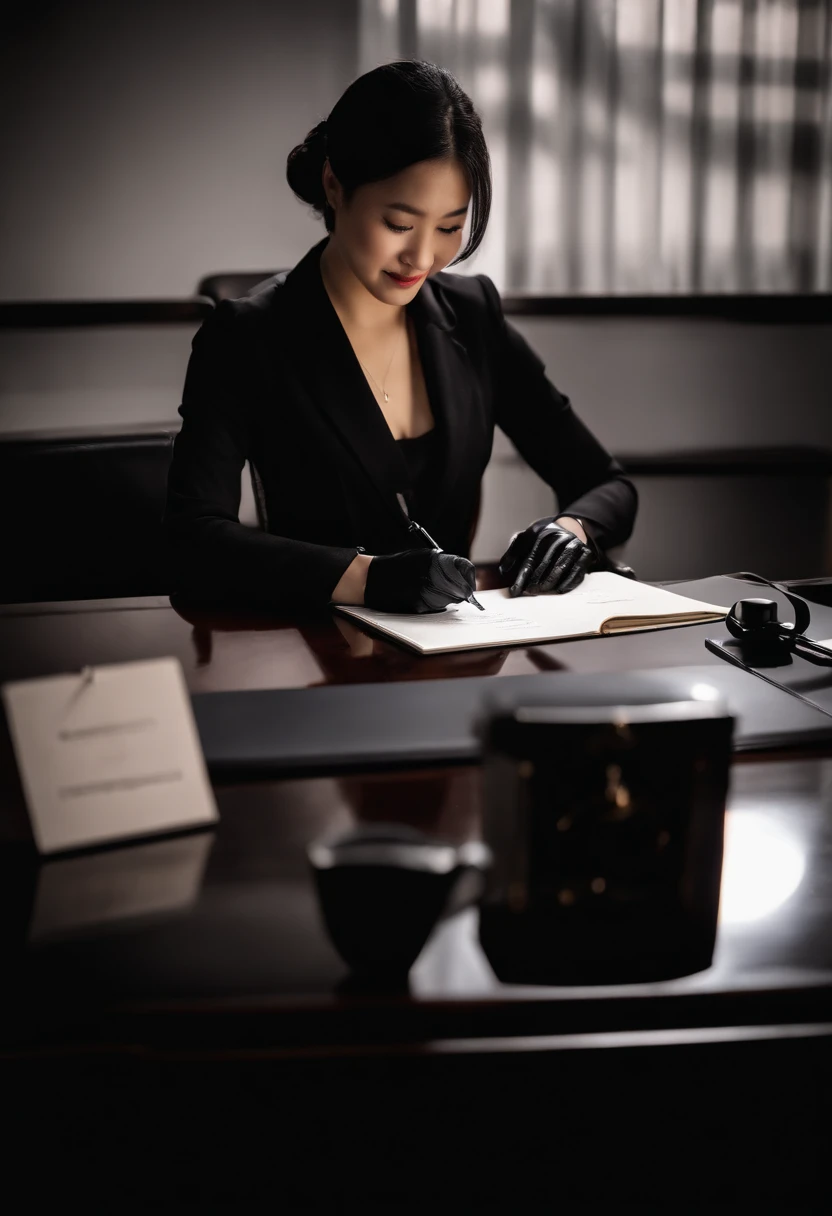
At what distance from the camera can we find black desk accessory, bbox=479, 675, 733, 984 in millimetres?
510

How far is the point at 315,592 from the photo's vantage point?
1271 mm

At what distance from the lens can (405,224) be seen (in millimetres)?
1495

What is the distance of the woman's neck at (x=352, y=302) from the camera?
1.71 meters

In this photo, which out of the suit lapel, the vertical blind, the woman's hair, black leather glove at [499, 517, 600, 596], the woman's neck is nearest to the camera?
black leather glove at [499, 517, 600, 596]

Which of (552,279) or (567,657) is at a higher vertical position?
(552,279)

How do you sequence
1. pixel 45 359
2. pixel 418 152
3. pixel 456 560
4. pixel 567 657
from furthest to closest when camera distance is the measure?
pixel 45 359, pixel 418 152, pixel 456 560, pixel 567 657

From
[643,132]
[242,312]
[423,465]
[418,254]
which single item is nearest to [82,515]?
[242,312]

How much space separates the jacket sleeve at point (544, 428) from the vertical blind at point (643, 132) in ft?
4.73

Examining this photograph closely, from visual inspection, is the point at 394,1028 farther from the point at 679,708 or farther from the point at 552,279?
the point at 552,279

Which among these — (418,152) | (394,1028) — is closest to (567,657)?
(394,1028)

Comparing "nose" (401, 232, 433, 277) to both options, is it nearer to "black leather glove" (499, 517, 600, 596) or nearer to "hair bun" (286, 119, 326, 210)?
"hair bun" (286, 119, 326, 210)

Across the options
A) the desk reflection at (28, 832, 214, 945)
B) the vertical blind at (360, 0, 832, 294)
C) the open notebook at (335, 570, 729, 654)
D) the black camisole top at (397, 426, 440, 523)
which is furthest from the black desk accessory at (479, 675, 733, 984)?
the vertical blind at (360, 0, 832, 294)

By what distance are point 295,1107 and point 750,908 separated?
0.27 meters

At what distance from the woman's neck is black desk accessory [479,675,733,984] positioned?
1313 millimetres
